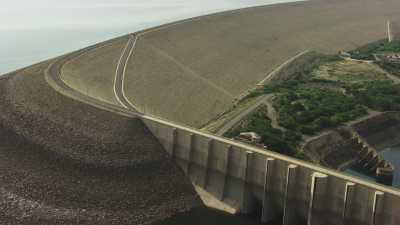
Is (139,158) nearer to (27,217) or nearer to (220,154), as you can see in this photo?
(220,154)

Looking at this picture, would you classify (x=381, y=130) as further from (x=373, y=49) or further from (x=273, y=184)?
(x=373, y=49)

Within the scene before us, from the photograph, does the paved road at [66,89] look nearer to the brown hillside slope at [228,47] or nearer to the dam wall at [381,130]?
the brown hillside slope at [228,47]

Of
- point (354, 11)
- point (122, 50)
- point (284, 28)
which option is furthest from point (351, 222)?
point (354, 11)

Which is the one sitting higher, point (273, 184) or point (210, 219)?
point (273, 184)

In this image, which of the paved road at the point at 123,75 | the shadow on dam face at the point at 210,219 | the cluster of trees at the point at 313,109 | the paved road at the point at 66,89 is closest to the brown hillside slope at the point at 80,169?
the shadow on dam face at the point at 210,219

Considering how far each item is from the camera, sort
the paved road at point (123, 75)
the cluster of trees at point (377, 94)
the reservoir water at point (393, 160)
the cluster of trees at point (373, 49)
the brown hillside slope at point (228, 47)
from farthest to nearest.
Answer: the cluster of trees at point (373, 49) < the cluster of trees at point (377, 94) < the brown hillside slope at point (228, 47) < the paved road at point (123, 75) < the reservoir water at point (393, 160)

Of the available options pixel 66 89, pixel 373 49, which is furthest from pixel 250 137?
pixel 373 49

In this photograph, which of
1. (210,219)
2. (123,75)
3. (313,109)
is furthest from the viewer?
(123,75)
